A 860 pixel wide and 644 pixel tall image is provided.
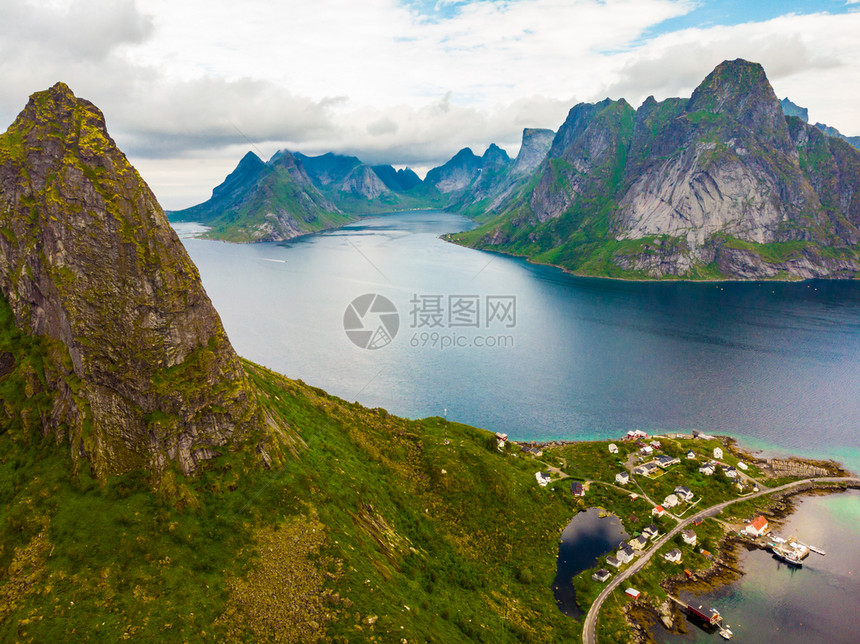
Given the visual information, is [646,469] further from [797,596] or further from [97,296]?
[97,296]

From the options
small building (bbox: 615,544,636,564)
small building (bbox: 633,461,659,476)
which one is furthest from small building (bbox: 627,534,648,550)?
small building (bbox: 633,461,659,476)

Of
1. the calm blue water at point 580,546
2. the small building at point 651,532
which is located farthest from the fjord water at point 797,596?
the calm blue water at point 580,546

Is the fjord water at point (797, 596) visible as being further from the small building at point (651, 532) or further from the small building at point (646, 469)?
the small building at point (646, 469)

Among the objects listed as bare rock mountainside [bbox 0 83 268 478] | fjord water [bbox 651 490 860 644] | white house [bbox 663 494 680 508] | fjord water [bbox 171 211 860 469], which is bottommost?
fjord water [bbox 651 490 860 644]

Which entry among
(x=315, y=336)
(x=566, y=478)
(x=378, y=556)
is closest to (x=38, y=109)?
(x=378, y=556)

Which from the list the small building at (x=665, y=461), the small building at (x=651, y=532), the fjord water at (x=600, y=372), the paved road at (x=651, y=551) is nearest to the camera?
the paved road at (x=651, y=551)

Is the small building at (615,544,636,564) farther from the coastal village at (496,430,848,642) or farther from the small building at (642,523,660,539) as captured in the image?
the small building at (642,523,660,539)

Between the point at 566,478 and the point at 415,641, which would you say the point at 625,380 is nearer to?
the point at 566,478
